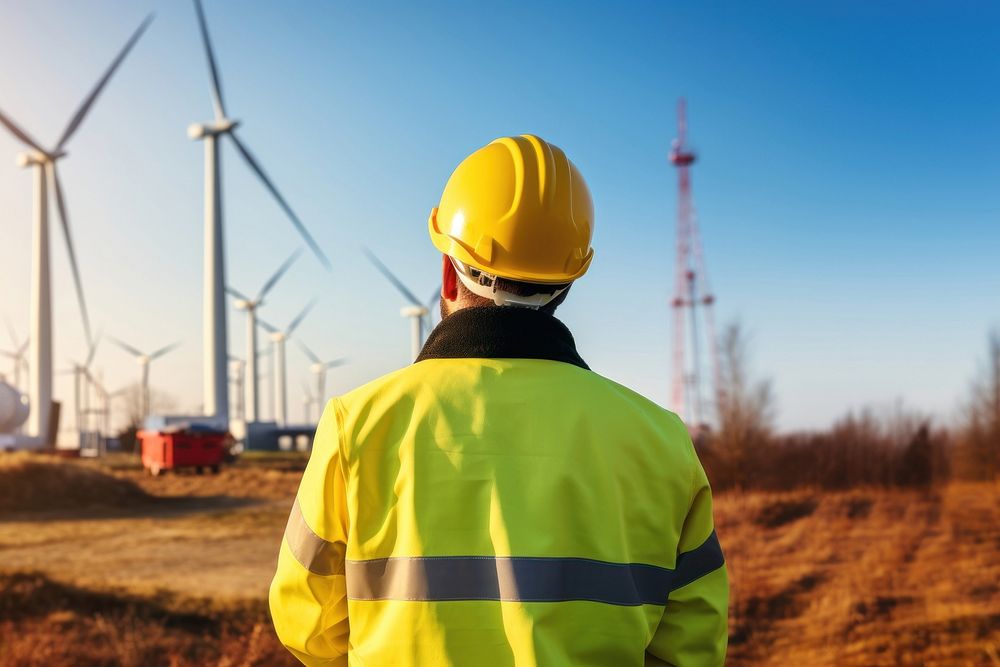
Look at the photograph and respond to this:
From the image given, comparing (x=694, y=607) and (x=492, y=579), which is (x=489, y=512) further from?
(x=694, y=607)

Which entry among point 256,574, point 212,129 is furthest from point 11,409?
point 256,574

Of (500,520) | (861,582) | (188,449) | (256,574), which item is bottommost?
(861,582)

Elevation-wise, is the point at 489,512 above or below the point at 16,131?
below

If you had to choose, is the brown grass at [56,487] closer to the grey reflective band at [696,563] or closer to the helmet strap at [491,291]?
the helmet strap at [491,291]

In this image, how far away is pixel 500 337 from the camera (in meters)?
2.33

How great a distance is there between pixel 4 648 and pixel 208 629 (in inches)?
80.6

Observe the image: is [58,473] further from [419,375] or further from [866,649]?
[419,375]

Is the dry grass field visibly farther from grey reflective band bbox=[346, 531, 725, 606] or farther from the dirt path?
grey reflective band bbox=[346, 531, 725, 606]

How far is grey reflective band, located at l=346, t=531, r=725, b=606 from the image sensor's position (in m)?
2.15

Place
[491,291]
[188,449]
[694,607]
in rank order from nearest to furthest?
[694,607]
[491,291]
[188,449]

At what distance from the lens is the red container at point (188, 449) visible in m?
29.6

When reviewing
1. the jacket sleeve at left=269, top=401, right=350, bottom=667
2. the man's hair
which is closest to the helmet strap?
the man's hair

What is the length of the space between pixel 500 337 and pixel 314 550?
78 centimetres

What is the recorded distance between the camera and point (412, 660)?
2131 mm
